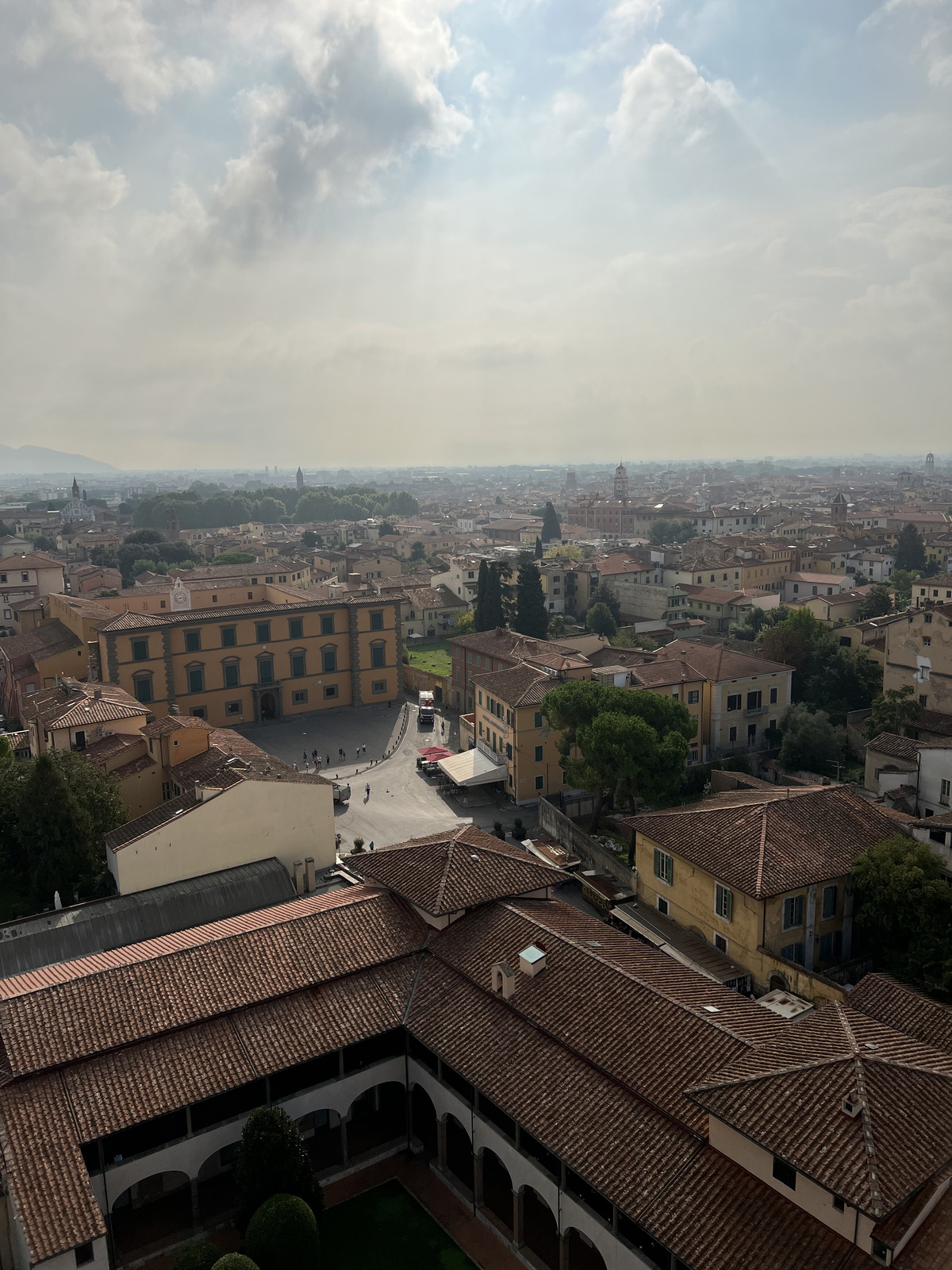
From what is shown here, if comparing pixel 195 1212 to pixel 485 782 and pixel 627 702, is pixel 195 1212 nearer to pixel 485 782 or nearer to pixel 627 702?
pixel 627 702

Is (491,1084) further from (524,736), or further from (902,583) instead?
(902,583)

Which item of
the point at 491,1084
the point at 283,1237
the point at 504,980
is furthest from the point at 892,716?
the point at 283,1237

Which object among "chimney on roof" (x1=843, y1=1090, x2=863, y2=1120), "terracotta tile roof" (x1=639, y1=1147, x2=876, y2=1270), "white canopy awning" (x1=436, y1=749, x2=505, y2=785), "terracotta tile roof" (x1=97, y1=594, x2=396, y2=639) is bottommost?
"white canopy awning" (x1=436, y1=749, x2=505, y2=785)

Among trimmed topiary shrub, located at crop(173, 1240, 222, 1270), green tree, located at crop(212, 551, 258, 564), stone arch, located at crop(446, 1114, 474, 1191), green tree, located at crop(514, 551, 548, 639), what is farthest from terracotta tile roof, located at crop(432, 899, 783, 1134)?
green tree, located at crop(212, 551, 258, 564)

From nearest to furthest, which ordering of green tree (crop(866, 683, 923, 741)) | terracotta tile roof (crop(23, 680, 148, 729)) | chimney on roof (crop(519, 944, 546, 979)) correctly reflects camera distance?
chimney on roof (crop(519, 944, 546, 979)), terracotta tile roof (crop(23, 680, 148, 729)), green tree (crop(866, 683, 923, 741))

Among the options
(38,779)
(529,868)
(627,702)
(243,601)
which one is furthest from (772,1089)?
(243,601)

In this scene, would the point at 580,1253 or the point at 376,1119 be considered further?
the point at 376,1119

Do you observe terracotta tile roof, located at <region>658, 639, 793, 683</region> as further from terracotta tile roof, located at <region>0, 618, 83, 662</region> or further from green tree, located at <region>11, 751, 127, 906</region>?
terracotta tile roof, located at <region>0, 618, 83, 662</region>
